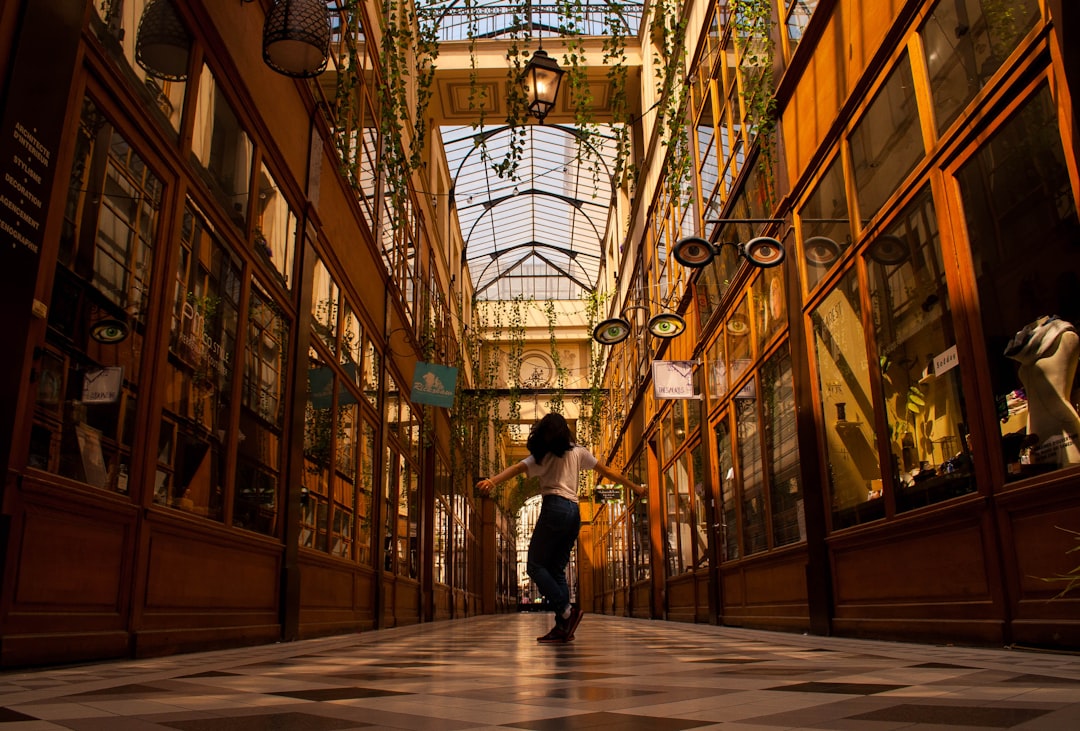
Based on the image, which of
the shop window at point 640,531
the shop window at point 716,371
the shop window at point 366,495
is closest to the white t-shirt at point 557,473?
the shop window at point 366,495

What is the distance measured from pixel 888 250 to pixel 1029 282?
5.10ft

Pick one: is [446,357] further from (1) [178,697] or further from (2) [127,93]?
(1) [178,697]

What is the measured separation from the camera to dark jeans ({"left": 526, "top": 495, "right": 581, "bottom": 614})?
5.30 meters

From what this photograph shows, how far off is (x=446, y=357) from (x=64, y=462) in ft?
48.3

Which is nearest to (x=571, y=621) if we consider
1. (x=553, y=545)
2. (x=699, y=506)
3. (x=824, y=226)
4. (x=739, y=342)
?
(x=553, y=545)

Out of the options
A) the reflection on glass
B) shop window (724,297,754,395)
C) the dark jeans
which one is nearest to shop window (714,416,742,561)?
the reflection on glass

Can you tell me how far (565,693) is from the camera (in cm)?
239

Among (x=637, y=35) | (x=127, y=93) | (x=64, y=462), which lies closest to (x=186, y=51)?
(x=127, y=93)

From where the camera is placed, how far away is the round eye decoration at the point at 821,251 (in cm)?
616

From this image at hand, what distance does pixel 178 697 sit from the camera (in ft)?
7.51

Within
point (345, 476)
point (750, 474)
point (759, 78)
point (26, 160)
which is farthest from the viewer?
point (750, 474)

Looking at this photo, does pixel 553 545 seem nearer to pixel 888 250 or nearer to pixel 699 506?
pixel 888 250

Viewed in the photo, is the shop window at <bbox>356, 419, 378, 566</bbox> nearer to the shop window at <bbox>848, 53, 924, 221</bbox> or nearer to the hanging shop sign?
the hanging shop sign

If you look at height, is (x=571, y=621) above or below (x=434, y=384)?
below
